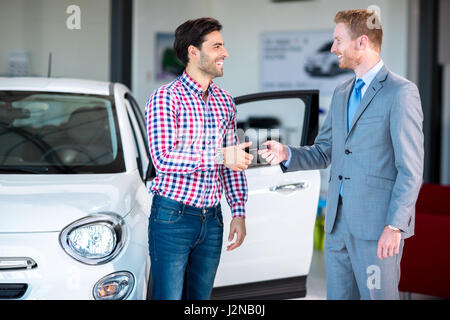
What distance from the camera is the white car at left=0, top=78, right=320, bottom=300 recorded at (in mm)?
2117

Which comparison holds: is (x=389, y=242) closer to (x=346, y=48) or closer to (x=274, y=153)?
(x=274, y=153)

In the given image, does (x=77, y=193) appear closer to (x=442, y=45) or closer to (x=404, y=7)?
(x=442, y=45)

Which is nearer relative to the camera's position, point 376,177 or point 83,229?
point 376,177

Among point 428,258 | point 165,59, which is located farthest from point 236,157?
point 165,59

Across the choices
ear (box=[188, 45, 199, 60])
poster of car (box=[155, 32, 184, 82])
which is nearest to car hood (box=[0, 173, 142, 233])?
ear (box=[188, 45, 199, 60])

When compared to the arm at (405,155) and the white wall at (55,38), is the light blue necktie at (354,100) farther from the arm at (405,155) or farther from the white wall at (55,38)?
the white wall at (55,38)

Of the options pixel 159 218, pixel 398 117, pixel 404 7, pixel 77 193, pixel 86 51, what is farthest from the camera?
pixel 404 7

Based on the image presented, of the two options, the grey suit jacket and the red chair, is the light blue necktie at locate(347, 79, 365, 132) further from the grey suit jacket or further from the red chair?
the red chair

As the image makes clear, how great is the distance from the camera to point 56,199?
7.34 feet

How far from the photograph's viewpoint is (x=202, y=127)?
206cm

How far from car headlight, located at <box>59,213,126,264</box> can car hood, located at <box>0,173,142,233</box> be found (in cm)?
3

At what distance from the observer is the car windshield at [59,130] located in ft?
9.15

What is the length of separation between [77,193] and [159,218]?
45 centimetres

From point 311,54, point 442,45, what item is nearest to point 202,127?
point 442,45
